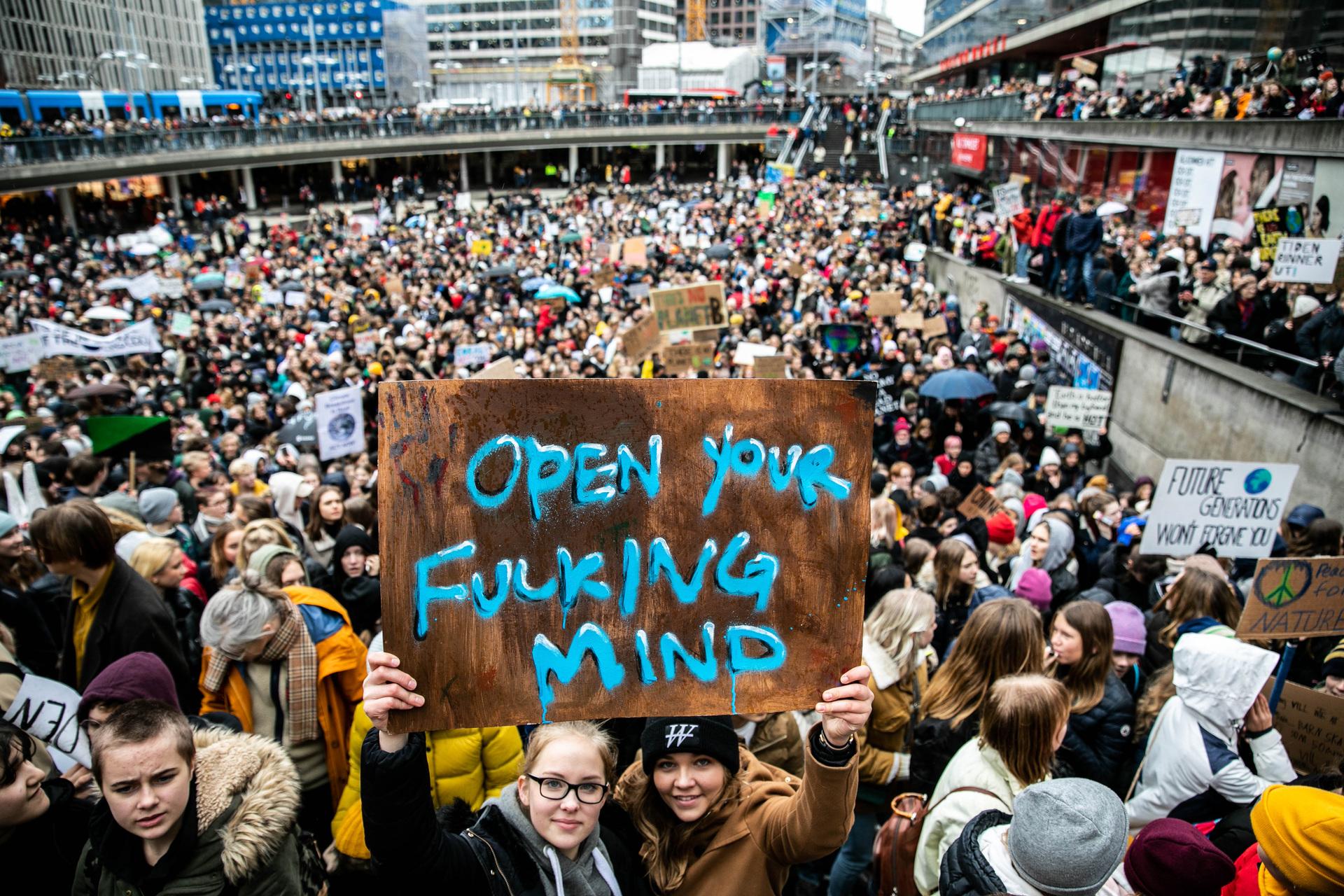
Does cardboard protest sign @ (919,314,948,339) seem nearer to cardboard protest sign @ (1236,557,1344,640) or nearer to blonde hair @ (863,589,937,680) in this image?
cardboard protest sign @ (1236,557,1344,640)

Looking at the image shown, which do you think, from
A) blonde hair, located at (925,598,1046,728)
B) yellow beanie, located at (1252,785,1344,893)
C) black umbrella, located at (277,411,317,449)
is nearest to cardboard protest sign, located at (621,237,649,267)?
black umbrella, located at (277,411,317,449)

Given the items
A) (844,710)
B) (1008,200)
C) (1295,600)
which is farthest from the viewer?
(1008,200)

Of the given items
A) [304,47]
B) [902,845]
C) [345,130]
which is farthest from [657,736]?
[304,47]

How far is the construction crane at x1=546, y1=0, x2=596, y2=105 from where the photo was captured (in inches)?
4166

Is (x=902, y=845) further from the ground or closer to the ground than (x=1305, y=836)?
closer to the ground

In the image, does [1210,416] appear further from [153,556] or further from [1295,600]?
[153,556]

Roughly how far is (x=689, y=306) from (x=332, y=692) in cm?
852

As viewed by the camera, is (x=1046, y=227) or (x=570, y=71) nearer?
(x=1046, y=227)

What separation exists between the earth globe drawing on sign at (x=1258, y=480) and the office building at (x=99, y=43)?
81.8 m

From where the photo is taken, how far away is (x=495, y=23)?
399 ft

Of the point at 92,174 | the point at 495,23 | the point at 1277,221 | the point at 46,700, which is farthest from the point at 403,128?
the point at 495,23

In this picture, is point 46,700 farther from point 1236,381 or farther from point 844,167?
point 844,167

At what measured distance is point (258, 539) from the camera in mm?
4535

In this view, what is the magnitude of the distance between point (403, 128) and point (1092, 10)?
1384 inches
